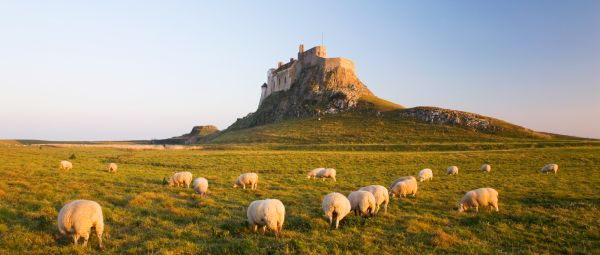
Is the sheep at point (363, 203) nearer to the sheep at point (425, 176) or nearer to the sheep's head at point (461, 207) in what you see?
the sheep's head at point (461, 207)

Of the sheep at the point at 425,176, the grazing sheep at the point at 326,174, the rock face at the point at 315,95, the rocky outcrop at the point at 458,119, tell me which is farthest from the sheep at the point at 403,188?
the rock face at the point at 315,95

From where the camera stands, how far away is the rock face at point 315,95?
112 meters

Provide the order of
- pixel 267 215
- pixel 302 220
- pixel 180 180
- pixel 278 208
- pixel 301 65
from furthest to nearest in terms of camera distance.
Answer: pixel 301 65 → pixel 180 180 → pixel 302 220 → pixel 278 208 → pixel 267 215

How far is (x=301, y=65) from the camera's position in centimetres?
13325

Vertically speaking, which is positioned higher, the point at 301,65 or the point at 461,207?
the point at 301,65

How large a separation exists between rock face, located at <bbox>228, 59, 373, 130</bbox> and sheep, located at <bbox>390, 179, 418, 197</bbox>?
287ft

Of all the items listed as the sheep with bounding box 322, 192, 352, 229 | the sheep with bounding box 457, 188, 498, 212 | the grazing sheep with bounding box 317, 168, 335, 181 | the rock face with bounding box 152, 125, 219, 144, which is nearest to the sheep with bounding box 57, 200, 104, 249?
the sheep with bounding box 322, 192, 352, 229

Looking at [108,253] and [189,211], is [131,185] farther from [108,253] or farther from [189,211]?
[108,253]

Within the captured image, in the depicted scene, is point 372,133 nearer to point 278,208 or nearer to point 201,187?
point 201,187

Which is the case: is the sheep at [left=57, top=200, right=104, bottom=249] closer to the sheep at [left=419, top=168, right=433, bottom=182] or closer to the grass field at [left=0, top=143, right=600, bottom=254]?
the grass field at [left=0, top=143, right=600, bottom=254]

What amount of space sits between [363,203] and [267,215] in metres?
4.59

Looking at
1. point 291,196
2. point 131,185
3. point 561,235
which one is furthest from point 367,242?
point 131,185

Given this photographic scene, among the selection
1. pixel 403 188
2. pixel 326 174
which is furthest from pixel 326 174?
pixel 403 188

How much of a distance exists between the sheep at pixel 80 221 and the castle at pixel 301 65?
377ft
